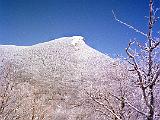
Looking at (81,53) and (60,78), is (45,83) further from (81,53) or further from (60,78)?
(81,53)

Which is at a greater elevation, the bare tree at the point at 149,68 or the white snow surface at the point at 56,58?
the white snow surface at the point at 56,58

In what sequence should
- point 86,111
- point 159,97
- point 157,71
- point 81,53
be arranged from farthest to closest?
point 81,53 < point 86,111 < point 159,97 < point 157,71

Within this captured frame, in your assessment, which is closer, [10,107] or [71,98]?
[10,107]

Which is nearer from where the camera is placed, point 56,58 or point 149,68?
point 149,68

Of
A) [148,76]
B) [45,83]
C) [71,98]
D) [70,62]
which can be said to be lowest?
[148,76]

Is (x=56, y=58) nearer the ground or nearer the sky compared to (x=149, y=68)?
nearer the sky

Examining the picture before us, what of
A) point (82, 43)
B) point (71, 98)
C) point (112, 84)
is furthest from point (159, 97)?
point (82, 43)

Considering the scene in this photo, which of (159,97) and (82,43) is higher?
(82,43)

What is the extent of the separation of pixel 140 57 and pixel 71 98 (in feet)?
168

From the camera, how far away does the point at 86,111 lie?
31.0 metres

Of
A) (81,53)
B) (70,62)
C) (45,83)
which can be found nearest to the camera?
(45,83)

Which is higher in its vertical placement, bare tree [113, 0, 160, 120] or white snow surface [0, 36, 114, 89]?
white snow surface [0, 36, 114, 89]

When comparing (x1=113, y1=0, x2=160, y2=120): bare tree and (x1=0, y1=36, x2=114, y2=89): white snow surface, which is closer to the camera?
(x1=113, y1=0, x2=160, y2=120): bare tree

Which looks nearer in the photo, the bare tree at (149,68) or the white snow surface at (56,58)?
the bare tree at (149,68)
